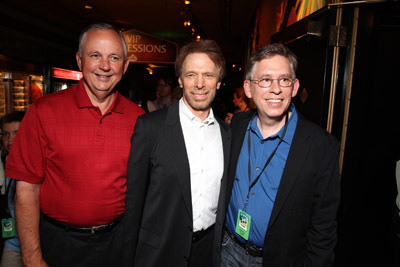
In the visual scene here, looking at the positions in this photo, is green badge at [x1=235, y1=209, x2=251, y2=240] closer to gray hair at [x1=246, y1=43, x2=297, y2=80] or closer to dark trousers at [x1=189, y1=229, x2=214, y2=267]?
dark trousers at [x1=189, y1=229, x2=214, y2=267]

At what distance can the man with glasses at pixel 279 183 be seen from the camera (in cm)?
154

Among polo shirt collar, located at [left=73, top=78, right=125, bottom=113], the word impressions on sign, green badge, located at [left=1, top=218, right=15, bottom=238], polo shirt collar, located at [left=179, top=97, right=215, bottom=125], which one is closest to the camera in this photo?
polo shirt collar, located at [left=73, top=78, right=125, bottom=113]

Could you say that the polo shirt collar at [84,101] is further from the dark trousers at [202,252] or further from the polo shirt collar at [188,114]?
the dark trousers at [202,252]

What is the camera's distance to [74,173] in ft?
5.10

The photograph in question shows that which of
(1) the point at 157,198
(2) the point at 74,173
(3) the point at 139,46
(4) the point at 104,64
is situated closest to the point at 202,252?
(1) the point at 157,198

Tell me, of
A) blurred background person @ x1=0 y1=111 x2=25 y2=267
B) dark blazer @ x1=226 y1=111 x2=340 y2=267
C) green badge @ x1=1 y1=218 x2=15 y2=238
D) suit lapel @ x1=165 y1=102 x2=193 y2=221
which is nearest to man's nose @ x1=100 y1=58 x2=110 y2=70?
suit lapel @ x1=165 y1=102 x2=193 y2=221

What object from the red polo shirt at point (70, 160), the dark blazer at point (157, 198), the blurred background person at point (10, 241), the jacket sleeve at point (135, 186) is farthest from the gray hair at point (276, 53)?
the blurred background person at point (10, 241)

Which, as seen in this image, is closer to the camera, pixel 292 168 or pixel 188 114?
pixel 292 168

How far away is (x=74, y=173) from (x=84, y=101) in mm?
474

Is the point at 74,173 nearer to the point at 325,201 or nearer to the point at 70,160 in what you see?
the point at 70,160

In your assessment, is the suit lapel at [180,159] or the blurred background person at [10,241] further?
the blurred background person at [10,241]

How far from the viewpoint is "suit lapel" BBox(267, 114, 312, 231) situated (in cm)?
152

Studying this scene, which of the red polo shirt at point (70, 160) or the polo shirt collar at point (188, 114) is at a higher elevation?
the polo shirt collar at point (188, 114)

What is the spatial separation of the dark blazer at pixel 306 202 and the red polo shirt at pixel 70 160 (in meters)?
1.07
